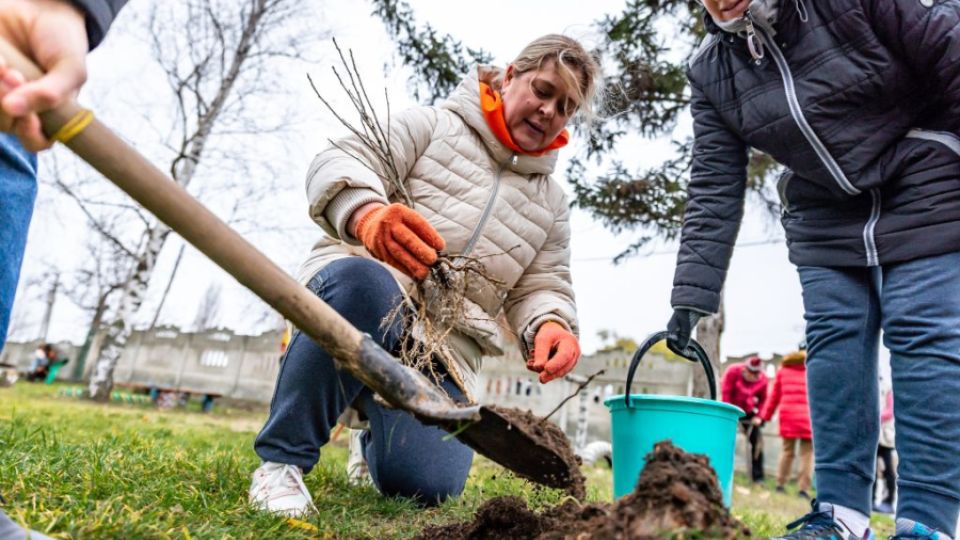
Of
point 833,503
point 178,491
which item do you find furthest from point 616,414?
point 178,491

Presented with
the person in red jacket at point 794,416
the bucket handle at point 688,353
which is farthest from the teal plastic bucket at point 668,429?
the person in red jacket at point 794,416

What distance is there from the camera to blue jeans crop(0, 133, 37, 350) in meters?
1.27

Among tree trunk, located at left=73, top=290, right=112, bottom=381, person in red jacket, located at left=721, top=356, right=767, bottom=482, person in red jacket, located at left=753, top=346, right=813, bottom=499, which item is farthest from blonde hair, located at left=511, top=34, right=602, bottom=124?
tree trunk, located at left=73, top=290, right=112, bottom=381

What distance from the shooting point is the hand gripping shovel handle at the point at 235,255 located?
3.80 feet

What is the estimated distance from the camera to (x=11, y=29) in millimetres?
1105

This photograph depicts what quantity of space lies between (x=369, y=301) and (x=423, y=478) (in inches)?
30.7

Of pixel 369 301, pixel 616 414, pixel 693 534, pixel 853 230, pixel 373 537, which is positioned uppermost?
pixel 853 230

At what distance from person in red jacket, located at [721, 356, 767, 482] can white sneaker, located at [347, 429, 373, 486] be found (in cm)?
640

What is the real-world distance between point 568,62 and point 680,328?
113 cm

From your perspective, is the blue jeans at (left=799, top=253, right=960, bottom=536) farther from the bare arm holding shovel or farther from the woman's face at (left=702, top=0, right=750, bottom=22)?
the bare arm holding shovel

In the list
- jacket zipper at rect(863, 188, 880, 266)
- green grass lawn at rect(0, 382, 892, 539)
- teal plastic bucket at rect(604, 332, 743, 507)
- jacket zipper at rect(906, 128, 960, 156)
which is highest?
jacket zipper at rect(906, 128, 960, 156)

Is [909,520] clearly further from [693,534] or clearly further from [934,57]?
[934,57]

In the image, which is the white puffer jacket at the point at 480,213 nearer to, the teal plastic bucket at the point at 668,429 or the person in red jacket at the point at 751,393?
the teal plastic bucket at the point at 668,429

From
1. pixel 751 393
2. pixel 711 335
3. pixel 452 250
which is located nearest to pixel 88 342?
pixel 751 393
